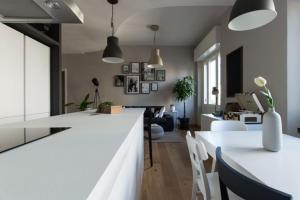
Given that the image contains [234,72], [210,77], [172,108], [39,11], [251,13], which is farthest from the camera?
[172,108]

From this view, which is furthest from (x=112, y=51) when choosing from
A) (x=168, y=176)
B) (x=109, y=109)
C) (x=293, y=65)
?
(x=293, y=65)

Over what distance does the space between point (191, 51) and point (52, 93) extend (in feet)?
17.8

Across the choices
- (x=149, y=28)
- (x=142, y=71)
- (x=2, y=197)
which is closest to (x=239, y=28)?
(x=2, y=197)

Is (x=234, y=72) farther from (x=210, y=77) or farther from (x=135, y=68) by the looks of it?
(x=135, y=68)

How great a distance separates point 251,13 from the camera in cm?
161

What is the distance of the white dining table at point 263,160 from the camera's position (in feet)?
2.71

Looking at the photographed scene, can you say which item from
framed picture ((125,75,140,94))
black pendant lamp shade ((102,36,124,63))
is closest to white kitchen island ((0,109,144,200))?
black pendant lamp shade ((102,36,124,63))

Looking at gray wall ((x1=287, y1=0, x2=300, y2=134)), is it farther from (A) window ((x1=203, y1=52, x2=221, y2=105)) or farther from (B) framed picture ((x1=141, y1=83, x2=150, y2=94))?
(B) framed picture ((x1=141, y1=83, x2=150, y2=94))

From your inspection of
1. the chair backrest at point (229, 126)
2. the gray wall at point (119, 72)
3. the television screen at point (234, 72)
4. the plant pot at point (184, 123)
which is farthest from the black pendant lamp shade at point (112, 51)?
the gray wall at point (119, 72)

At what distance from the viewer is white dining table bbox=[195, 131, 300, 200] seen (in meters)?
0.83

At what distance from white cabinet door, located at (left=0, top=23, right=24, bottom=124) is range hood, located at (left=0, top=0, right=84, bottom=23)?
31.8 inches

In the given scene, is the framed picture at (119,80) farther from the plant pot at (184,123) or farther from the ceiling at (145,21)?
the plant pot at (184,123)

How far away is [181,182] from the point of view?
8.73ft

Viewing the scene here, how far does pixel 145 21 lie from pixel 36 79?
10.4 ft
